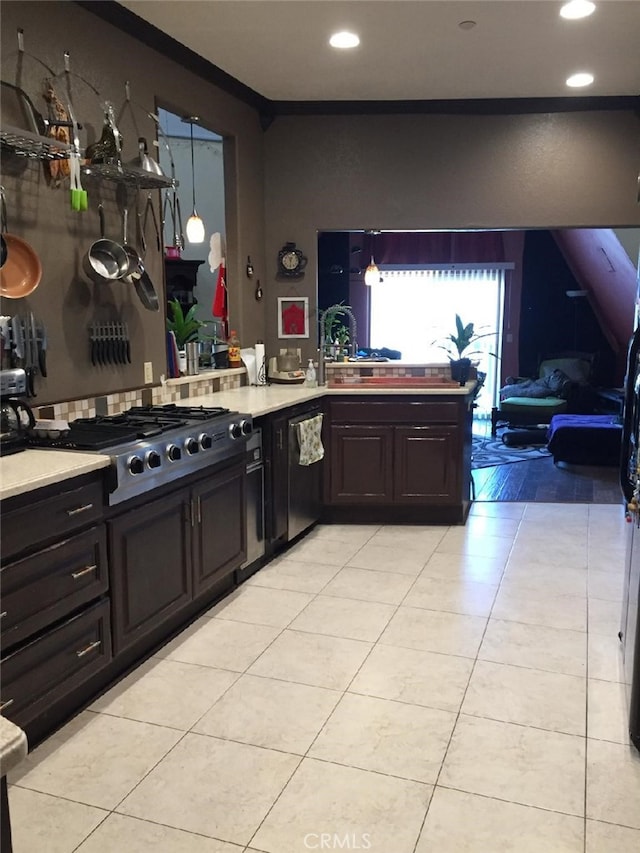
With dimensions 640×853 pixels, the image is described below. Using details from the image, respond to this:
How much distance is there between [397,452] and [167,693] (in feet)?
7.95

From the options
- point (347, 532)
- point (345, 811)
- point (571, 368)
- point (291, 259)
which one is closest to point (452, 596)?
point (347, 532)

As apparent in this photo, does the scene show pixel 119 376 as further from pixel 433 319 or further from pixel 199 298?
pixel 433 319

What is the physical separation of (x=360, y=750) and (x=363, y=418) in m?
2.60

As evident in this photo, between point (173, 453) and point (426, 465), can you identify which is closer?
point (173, 453)

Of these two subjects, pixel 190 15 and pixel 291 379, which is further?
pixel 291 379

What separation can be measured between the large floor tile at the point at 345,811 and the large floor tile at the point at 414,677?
0.47 metres

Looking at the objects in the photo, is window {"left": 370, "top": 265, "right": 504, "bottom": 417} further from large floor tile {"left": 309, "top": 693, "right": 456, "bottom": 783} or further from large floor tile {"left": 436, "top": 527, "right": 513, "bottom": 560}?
large floor tile {"left": 309, "top": 693, "right": 456, "bottom": 783}

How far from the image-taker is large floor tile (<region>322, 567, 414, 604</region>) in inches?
139

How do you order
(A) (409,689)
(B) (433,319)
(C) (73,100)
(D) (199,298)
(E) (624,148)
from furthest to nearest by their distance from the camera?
1. (B) (433,319)
2. (D) (199,298)
3. (E) (624,148)
4. (C) (73,100)
5. (A) (409,689)

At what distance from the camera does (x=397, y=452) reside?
15.3 feet

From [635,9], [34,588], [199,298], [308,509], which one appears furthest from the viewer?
[199,298]

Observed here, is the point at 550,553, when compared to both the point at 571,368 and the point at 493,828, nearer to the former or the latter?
the point at 493,828

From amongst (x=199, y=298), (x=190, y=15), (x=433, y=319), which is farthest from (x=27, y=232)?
(x=433, y=319)

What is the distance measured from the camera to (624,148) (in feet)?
15.7
